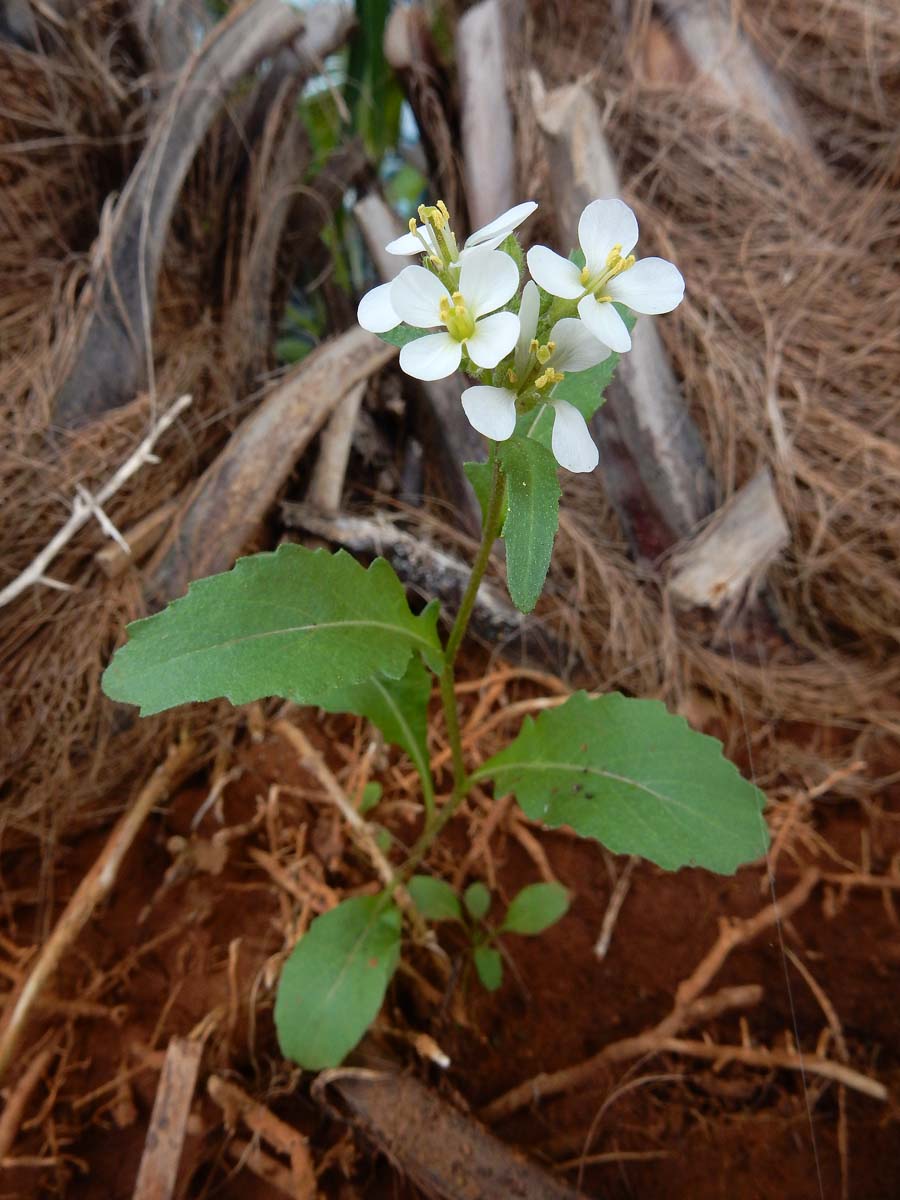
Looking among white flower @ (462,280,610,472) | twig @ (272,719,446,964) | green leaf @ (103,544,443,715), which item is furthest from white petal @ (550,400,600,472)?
twig @ (272,719,446,964)

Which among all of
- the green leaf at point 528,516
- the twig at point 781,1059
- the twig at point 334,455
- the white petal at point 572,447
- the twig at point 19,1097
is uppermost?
the white petal at point 572,447

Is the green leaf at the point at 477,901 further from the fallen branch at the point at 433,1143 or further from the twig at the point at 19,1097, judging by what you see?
the twig at the point at 19,1097

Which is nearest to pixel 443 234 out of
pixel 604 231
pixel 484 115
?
pixel 604 231

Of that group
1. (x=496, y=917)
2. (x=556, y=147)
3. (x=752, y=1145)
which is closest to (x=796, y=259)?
(x=556, y=147)

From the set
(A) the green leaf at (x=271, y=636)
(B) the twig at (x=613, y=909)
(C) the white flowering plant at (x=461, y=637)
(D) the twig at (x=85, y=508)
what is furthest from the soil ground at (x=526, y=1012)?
(A) the green leaf at (x=271, y=636)

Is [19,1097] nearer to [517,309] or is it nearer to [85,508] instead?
[85,508]

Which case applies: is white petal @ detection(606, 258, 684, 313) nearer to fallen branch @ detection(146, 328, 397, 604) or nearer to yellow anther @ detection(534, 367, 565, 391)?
yellow anther @ detection(534, 367, 565, 391)

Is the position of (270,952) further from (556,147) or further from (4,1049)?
(556,147)
